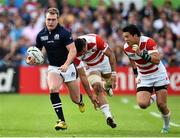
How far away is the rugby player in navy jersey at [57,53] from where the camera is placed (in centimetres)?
1627

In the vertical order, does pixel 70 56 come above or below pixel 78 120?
above

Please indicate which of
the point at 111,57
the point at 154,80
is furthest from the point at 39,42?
the point at 154,80

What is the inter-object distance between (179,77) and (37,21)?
254 inches

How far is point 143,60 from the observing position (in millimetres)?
16188

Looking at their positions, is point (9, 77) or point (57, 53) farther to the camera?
point (9, 77)

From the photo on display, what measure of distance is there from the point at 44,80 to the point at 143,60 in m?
14.5

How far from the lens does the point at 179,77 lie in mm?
30109

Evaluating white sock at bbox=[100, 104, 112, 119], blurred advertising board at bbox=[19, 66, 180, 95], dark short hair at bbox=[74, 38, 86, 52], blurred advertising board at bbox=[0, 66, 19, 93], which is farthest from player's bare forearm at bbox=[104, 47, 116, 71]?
blurred advertising board at bbox=[0, 66, 19, 93]

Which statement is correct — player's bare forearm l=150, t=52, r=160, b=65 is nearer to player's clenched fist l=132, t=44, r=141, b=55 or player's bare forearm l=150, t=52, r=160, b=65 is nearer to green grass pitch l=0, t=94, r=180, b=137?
player's clenched fist l=132, t=44, r=141, b=55

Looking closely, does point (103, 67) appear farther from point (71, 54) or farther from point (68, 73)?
point (71, 54)

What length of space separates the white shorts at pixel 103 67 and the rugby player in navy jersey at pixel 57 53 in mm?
1347

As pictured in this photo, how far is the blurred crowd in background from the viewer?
→ 31.1 m

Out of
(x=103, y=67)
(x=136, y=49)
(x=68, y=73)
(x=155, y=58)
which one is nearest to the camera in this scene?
(x=136, y=49)

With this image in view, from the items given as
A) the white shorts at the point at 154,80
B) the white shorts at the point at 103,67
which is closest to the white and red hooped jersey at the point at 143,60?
the white shorts at the point at 154,80
